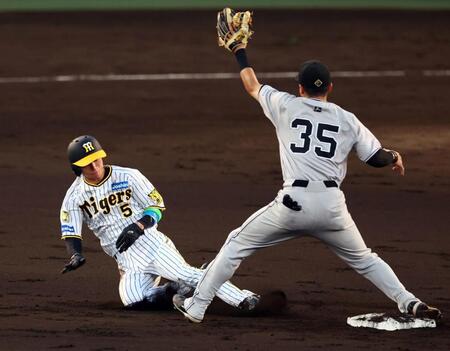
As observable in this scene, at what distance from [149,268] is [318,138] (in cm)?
190

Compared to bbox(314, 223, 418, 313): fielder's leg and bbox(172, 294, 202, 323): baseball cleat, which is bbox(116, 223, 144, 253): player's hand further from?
bbox(314, 223, 418, 313): fielder's leg

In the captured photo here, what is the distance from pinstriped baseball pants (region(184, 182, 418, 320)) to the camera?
8195 mm

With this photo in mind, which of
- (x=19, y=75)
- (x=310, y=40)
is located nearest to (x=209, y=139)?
(x=19, y=75)

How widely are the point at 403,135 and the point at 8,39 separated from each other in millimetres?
9356

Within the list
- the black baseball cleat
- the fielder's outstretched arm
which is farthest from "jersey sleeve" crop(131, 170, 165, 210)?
the black baseball cleat

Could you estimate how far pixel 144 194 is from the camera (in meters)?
9.35

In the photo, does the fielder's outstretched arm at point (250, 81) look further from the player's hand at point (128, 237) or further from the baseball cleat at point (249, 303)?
the baseball cleat at point (249, 303)

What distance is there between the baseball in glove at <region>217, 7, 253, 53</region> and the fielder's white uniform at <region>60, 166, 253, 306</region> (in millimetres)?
1390

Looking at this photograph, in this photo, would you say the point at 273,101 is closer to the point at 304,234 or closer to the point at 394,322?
the point at 304,234

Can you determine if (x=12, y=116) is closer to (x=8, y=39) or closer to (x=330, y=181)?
(x=8, y=39)

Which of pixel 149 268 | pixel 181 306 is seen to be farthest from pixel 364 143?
pixel 149 268

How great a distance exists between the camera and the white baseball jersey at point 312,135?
27.0 ft

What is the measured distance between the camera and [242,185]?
14320 millimetres

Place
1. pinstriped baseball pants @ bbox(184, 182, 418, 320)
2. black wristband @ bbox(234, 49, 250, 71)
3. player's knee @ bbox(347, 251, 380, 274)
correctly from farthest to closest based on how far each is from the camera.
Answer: black wristband @ bbox(234, 49, 250, 71) < player's knee @ bbox(347, 251, 380, 274) < pinstriped baseball pants @ bbox(184, 182, 418, 320)
